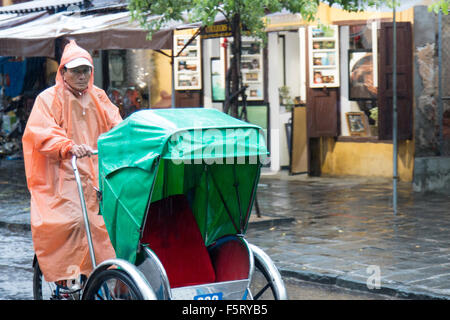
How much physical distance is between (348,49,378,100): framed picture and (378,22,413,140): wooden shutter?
2.04 ft

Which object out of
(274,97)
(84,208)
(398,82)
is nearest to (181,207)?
(84,208)

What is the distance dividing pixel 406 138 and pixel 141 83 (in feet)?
22.9

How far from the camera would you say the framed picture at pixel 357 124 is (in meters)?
14.8

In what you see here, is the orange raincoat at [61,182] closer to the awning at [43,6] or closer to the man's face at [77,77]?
the man's face at [77,77]

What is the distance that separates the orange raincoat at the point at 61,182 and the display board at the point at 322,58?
9302 mm

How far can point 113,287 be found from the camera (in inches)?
183

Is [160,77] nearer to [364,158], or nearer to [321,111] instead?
[321,111]

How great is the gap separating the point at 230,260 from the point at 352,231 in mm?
4658

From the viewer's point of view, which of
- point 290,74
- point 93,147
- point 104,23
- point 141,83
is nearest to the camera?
point 93,147

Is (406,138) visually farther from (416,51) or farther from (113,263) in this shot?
(113,263)

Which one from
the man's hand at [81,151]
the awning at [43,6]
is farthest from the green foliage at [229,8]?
the awning at [43,6]

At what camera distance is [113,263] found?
4.56m

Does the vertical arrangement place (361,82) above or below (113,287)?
above
